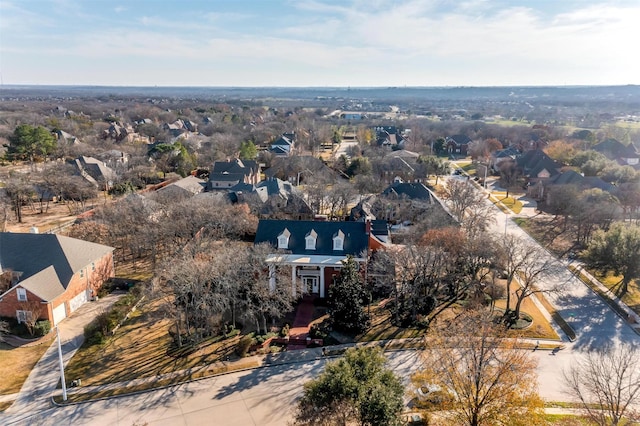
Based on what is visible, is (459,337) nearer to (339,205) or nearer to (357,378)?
(357,378)

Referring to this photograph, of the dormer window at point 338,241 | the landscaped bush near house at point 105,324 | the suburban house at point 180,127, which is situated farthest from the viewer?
the suburban house at point 180,127

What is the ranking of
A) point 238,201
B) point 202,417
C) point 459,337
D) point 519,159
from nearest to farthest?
1. point 459,337
2. point 202,417
3. point 238,201
4. point 519,159

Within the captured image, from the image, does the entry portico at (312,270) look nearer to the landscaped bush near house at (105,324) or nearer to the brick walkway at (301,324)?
the brick walkway at (301,324)

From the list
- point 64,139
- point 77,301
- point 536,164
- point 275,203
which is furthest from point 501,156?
point 64,139

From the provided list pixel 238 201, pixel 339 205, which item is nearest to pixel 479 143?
pixel 339 205

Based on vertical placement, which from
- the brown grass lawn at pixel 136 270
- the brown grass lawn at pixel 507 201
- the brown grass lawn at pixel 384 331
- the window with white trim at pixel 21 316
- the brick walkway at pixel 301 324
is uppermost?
the brown grass lawn at pixel 507 201

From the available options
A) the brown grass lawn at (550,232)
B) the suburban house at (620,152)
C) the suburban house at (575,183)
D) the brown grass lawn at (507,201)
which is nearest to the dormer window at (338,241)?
the brown grass lawn at (550,232)
